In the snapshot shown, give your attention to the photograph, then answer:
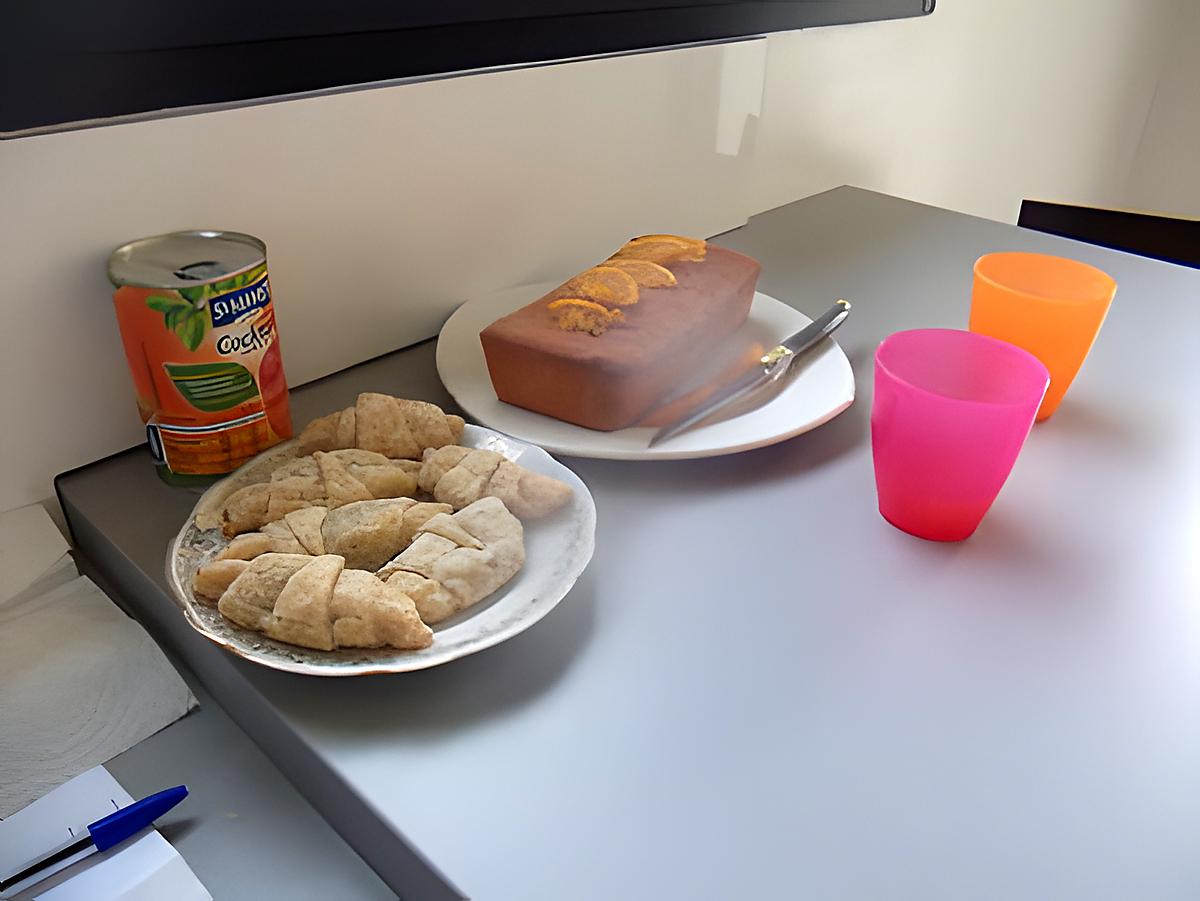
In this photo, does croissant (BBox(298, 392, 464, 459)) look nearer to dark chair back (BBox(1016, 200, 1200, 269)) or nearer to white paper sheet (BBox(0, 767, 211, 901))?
white paper sheet (BBox(0, 767, 211, 901))

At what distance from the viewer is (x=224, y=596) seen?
19.6 inches

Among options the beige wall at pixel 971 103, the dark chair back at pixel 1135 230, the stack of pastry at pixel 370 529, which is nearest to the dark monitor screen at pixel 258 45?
the stack of pastry at pixel 370 529

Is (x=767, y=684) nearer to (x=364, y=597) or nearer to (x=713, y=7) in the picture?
(x=364, y=597)

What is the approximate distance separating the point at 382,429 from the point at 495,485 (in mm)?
95

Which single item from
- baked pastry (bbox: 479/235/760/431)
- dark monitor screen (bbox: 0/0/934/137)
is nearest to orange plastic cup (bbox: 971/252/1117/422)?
baked pastry (bbox: 479/235/760/431)

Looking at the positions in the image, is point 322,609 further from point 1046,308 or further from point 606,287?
point 1046,308

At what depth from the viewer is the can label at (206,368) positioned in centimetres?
58

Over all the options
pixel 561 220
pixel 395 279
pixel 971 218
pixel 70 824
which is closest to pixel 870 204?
pixel 971 218

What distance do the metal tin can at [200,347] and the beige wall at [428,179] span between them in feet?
0.15

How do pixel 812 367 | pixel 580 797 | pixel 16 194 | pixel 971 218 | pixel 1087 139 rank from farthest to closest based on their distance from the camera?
pixel 1087 139, pixel 971 218, pixel 812 367, pixel 16 194, pixel 580 797

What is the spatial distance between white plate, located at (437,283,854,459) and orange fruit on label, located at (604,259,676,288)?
0.33 ft

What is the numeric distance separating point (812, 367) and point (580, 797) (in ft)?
1.47

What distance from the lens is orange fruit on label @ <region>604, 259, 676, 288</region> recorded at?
2.59 ft

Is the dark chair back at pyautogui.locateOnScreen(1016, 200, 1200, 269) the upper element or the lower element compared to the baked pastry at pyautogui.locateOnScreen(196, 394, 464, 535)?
lower
